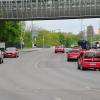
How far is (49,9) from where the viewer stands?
8225 cm

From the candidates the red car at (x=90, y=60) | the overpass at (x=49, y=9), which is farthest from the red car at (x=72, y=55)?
the overpass at (x=49, y=9)

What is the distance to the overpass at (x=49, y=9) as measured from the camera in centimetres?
8131

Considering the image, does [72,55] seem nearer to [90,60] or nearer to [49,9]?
[90,60]

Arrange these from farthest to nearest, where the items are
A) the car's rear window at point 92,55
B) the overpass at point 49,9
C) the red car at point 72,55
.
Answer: the overpass at point 49,9 → the red car at point 72,55 → the car's rear window at point 92,55

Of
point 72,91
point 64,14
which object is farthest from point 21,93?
point 64,14

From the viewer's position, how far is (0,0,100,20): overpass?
81312mm

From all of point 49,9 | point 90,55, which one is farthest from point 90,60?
point 49,9

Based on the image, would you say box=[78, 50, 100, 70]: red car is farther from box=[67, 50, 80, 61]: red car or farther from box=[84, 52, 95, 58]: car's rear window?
box=[67, 50, 80, 61]: red car

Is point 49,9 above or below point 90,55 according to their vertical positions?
above

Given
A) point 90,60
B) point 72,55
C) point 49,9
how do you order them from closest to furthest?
point 90,60, point 72,55, point 49,9

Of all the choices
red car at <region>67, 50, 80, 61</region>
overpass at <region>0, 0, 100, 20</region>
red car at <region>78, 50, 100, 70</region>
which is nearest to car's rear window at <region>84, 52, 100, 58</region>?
red car at <region>78, 50, 100, 70</region>

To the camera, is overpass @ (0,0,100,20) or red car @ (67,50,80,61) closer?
red car @ (67,50,80,61)

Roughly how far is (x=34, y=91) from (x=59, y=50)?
72.7 meters

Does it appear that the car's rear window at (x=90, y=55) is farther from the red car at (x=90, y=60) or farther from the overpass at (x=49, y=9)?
the overpass at (x=49, y=9)
